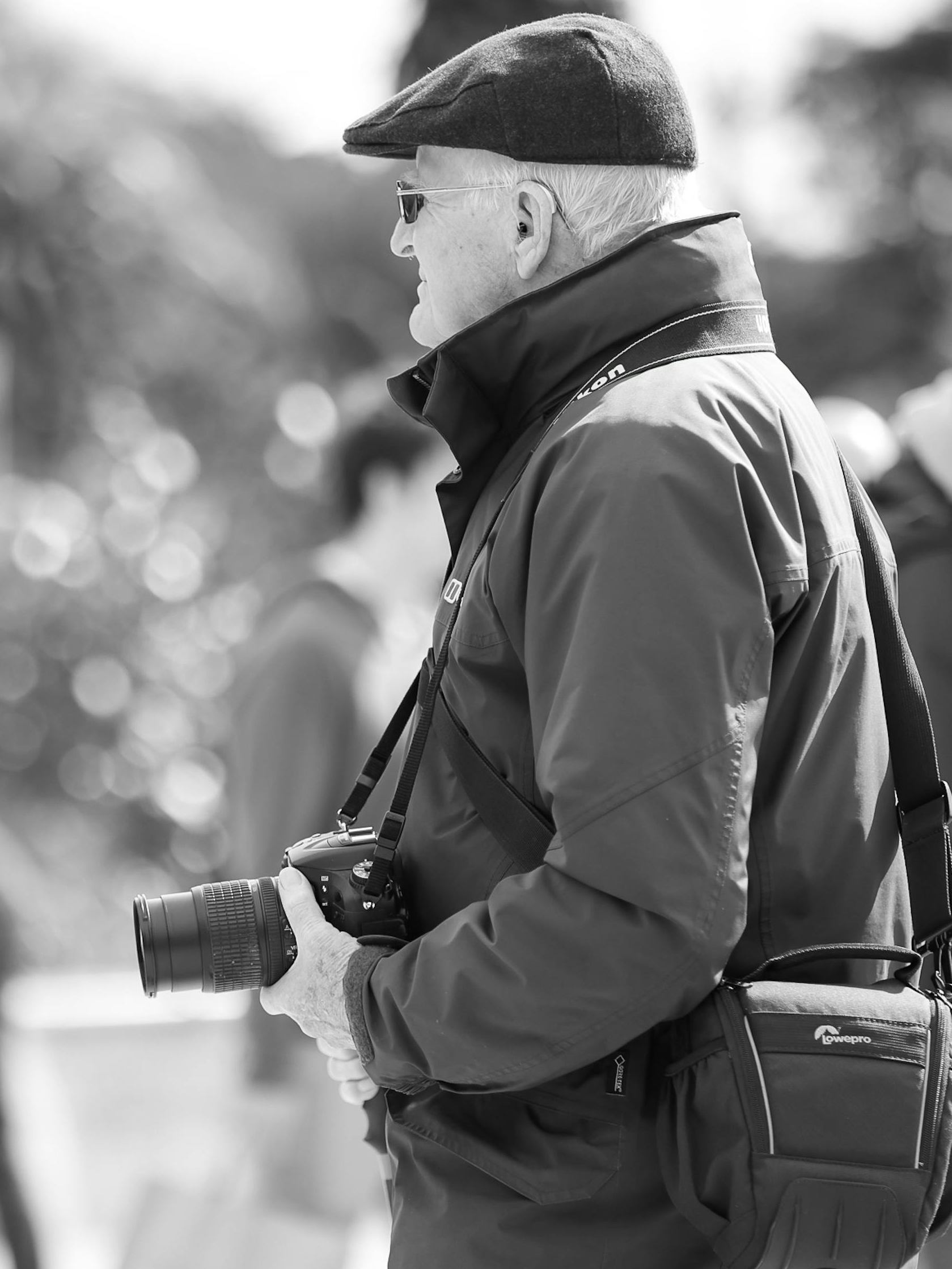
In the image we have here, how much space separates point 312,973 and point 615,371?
2.44ft

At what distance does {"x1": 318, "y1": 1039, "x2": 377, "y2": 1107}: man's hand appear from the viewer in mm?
1805

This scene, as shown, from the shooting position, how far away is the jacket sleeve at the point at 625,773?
1.44 metres

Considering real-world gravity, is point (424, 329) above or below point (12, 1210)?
above

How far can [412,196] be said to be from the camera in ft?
6.23

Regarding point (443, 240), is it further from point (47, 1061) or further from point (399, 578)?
point (47, 1061)

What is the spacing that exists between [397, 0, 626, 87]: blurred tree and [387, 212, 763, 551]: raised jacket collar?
11.7 ft

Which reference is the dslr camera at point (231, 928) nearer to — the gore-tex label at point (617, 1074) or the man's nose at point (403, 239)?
the gore-tex label at point (617, 1074)

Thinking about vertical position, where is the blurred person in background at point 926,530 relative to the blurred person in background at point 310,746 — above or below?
above

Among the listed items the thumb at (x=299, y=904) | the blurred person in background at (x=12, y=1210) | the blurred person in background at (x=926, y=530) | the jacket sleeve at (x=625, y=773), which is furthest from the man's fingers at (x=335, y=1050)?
the blurred person in background at (x=12, y=1210)

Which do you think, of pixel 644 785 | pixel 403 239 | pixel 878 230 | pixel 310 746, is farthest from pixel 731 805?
pixel 878 230

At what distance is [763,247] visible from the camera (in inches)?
811

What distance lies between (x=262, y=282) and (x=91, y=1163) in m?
8.66

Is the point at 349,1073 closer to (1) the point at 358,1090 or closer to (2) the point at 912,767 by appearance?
(1) the point at 358,1090

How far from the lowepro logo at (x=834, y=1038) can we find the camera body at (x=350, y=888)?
47cm
